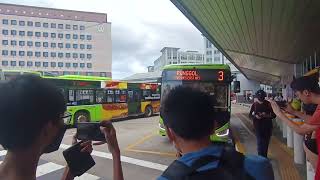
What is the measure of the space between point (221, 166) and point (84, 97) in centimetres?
1886

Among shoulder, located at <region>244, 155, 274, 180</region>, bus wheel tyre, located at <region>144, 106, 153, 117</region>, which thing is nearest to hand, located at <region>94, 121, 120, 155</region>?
shoulder, located at <region>244, 155, 274, 180</region>

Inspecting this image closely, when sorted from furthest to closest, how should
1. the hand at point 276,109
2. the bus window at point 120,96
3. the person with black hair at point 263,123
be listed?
the bus window at point 120,96 → the person with black hair at point 263,123 → the hand at point 276,109

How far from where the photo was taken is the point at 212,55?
102688 mm

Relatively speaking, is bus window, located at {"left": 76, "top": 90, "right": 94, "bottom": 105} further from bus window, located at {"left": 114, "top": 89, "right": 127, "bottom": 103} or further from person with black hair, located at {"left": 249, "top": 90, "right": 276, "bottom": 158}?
person with black hair, located at {"left": 249, "top": 90, "right": 276, "bottom": 158}

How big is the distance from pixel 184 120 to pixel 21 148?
2.74 feet

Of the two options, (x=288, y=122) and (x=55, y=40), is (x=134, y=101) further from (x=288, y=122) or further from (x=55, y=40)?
(x=55, y=40)

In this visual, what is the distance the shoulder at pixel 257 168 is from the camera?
1892 mm

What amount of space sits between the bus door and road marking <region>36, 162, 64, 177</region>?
50.6 feet

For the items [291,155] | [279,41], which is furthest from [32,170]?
[279,41]

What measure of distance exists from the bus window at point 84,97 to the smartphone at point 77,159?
1773 centimetres

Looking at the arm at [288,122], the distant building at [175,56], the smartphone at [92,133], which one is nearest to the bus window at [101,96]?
the arm at [288,122]

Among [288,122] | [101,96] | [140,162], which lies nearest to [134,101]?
[101,96]

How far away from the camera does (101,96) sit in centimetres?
2173

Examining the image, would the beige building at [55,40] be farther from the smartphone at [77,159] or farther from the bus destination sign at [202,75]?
the smartphone at [77,159]
